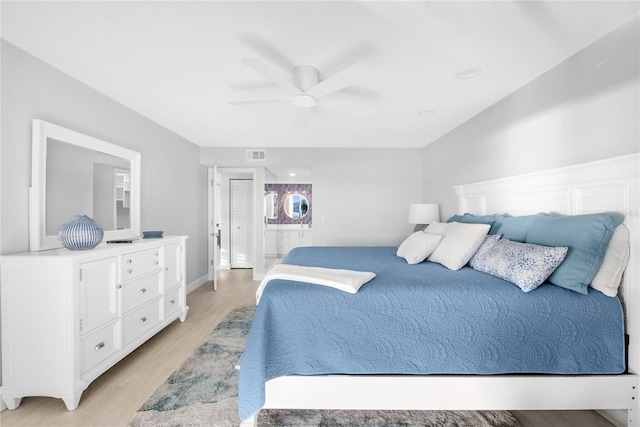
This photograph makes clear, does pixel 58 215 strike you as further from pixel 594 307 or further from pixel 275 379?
pixel 594 307

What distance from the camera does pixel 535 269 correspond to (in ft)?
5.31

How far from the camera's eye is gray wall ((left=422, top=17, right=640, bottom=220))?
162 cm

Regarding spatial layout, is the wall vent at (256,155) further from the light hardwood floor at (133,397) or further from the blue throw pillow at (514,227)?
the blue throw pillow at (514,227)

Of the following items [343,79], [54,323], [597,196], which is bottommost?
[54,323]

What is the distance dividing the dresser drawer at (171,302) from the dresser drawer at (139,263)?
0.40 metres

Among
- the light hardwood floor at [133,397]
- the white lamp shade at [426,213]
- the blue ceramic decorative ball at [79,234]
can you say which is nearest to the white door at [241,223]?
the light hardwood floor at [133,397]

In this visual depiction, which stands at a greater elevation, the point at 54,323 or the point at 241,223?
the point at 241,223

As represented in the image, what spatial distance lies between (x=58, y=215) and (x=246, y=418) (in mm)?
2114

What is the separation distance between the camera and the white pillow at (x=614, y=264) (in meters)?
1.54

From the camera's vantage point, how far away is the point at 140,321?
8.01 ft

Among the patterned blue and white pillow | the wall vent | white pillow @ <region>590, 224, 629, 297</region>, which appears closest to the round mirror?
the wall vent

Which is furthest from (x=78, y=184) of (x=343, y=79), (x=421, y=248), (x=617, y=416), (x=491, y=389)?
(x=617, y=416)

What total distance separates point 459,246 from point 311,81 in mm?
1758

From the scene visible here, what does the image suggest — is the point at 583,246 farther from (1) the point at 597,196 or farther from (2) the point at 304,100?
(2) the point at 304,100
